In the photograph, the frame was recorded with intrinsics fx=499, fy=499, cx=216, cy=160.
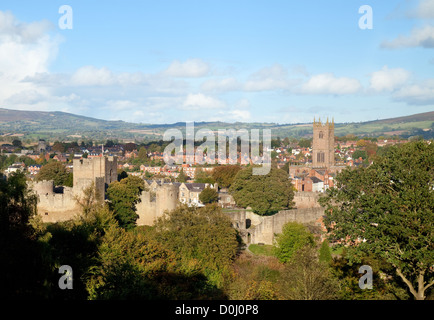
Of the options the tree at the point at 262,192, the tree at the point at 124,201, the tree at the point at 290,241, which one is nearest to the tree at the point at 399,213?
the tree at the point at 290,241

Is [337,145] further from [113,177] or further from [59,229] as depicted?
[59,229]

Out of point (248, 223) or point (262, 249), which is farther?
point (248, 223)

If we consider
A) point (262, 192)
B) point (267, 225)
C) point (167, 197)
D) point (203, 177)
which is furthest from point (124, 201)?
point (203, 177)

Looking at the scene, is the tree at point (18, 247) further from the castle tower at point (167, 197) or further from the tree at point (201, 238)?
the castle tower at point (167, 197)

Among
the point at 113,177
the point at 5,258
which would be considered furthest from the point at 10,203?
the point at 113,177

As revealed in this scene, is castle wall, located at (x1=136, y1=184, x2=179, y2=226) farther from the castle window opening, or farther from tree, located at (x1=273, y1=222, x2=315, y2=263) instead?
tree, located at (x1=273, y1=222, x2=315, y2=263)

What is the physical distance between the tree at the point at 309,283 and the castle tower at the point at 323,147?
62837 mm

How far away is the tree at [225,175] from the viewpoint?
56.8 m

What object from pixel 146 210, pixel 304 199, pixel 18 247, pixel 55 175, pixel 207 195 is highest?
pixel 18 247

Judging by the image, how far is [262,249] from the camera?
2827 centimetres

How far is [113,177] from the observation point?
36625mm

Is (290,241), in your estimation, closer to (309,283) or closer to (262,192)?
(309,283)

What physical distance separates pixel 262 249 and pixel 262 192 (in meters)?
10.9

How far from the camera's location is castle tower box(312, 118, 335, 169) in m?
80.2
